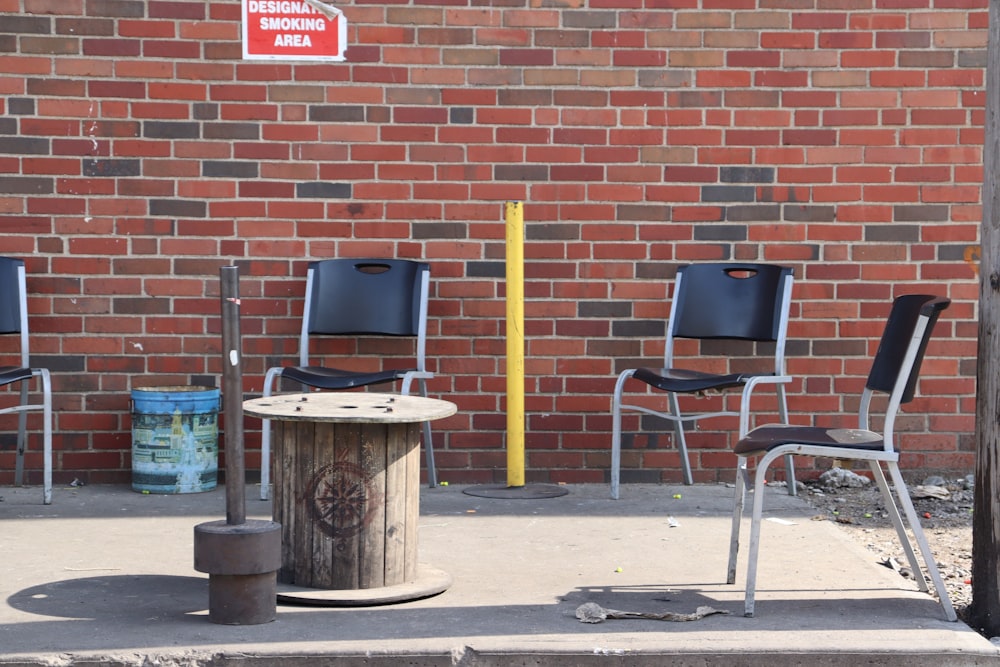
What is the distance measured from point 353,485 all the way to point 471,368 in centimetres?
223

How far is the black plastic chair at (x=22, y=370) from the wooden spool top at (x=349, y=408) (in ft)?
5.70

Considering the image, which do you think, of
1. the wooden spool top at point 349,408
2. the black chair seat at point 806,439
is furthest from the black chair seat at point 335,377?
the black chair seat at point 806,439

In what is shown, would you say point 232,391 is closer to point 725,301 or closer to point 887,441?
point 887,441

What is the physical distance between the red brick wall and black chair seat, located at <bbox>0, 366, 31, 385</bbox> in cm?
49

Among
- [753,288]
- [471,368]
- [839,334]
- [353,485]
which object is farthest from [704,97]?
[353,485]

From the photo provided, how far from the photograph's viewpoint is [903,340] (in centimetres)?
360

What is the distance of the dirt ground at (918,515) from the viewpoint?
14.2 feet

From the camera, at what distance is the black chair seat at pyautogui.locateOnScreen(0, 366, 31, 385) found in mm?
5078

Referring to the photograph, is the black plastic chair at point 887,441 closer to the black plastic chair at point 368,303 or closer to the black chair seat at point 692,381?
the black chair seat at point 692,381

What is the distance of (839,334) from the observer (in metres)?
5.84

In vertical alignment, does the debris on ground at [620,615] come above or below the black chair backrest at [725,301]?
below

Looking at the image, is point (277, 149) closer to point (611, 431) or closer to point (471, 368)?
point (471, 368)

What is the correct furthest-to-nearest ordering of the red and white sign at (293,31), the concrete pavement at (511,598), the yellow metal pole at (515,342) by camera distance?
1. the red and white sign at (293,31)
2. the yellow metal pole at (515,342)
3. the concrete pavement at (511,598)

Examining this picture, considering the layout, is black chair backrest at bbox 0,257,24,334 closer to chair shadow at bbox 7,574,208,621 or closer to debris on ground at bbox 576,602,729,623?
chair shadow at bbox 7,574,208,621
